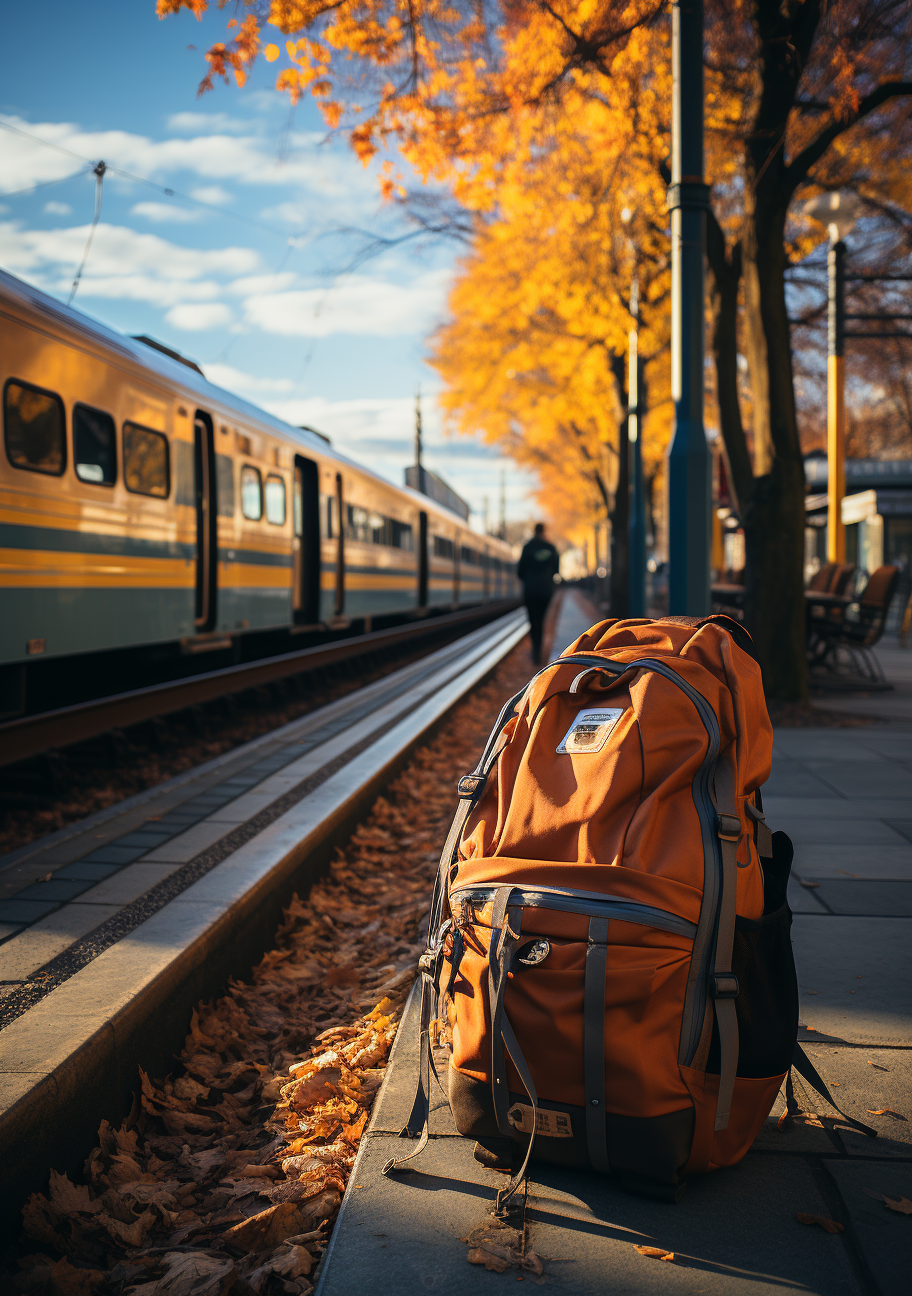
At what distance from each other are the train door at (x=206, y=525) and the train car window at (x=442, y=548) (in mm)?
16975

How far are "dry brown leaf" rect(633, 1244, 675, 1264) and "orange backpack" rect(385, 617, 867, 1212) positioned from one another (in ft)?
0.49

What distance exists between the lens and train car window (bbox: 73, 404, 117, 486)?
7.05 meters

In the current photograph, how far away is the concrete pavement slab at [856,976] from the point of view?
2.71 m

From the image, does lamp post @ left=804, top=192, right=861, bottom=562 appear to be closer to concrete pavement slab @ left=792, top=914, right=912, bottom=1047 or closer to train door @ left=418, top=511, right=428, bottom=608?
concrete pavement slab @ left=792, top=914, right=912, bottom=1047

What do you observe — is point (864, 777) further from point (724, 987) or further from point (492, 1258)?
point (492, 1258)

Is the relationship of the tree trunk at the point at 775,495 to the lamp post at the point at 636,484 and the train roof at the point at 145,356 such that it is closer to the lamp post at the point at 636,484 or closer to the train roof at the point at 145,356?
the lamp post at the point at 636,484

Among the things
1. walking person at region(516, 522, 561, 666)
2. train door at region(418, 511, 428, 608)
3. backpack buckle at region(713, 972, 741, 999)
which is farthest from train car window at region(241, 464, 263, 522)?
train door at region(418, 511, 428, 608)

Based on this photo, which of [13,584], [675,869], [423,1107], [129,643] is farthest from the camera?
[129,643]

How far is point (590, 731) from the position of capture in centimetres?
215

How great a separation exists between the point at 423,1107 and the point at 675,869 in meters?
0.81

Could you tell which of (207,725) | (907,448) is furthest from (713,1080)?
(907,448)

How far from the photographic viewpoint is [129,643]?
26.1 feet

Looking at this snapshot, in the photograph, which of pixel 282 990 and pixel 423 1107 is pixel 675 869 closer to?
pixel 423 1107

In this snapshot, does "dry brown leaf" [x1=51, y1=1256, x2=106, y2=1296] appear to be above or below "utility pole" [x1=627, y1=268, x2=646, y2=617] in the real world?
below
